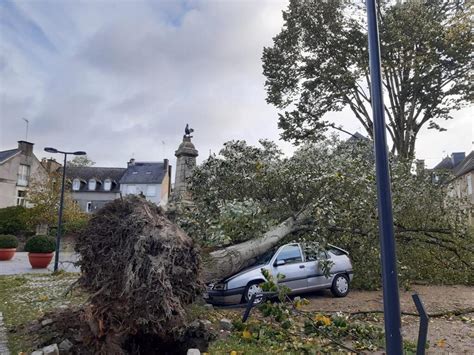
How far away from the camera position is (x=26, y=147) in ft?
99.2

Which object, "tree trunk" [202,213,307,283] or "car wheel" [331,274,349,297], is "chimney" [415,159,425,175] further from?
"tree trunk" [202,213,307,283]

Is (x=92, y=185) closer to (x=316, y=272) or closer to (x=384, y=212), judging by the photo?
(x=316, y=272)

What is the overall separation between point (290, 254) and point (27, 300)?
19.0ft

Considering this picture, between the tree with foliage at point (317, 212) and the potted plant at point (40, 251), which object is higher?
the tree with foliage at point (317, 212)

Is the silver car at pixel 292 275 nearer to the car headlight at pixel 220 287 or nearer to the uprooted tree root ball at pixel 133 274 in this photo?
the car headlight at pixel 220 287

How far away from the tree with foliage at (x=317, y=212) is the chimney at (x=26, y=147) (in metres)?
27.8

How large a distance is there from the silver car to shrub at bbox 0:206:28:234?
68.7ft

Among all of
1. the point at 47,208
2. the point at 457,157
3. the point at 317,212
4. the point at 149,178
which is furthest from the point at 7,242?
the point at 457,157

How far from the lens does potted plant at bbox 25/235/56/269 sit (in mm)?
13266

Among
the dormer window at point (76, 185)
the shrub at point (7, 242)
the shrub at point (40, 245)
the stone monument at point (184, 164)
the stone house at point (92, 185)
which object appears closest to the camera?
the stone monument at point (184, 164)

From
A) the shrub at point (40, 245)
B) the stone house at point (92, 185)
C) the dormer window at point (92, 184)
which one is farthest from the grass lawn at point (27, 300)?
the dormer window at point (92, 184)

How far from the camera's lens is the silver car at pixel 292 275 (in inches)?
259

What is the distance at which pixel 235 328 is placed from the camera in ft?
16.3

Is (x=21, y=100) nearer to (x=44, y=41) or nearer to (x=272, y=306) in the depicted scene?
(x=44, y=41)
